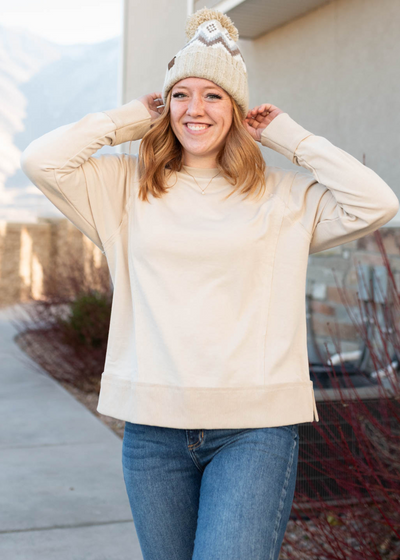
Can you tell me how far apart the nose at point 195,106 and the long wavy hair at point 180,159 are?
112 millimetres

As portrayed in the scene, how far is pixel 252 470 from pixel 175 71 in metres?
1.17

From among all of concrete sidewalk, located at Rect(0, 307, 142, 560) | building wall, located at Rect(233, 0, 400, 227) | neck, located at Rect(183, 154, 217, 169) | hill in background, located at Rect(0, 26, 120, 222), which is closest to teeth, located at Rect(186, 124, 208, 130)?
neck, located at Rect(183, 154, 217, 169)

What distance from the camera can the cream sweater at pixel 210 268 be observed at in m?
1.77

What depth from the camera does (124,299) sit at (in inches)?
76.6

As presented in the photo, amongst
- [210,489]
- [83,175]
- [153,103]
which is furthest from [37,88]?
[210,489]

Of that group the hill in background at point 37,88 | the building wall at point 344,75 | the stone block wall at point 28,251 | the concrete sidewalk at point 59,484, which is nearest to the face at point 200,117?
the building wall at point 344,75

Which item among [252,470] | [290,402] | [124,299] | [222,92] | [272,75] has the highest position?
[272,75]

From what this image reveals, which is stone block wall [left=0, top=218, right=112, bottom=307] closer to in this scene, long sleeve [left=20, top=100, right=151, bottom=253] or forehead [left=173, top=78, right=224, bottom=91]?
long sleeve [left=20, top=100, right=151, bottom=253]

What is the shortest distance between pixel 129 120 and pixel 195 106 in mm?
277

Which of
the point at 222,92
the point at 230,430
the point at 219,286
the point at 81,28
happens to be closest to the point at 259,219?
the point at 219,286

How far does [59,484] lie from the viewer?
13.0 ft

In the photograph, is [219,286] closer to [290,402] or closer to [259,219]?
[259,219]

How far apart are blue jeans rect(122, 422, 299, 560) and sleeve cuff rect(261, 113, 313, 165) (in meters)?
0.83

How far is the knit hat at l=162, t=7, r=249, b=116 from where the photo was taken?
6.46 ft
